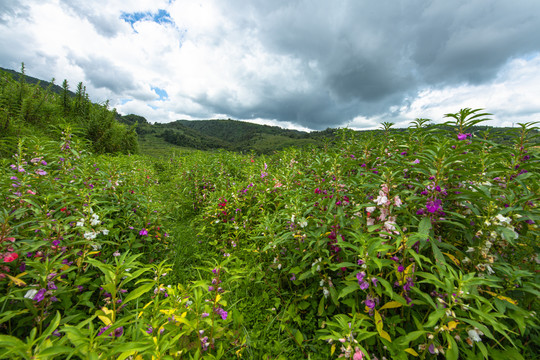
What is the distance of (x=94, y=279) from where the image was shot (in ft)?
8.14

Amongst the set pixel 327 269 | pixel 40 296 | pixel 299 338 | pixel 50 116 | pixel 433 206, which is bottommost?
pixel 299 338

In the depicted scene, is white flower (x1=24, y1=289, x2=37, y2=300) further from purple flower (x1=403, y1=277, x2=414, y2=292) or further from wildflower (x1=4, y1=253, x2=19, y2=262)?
purple flower (x1=403, y1=277, x2=414, y2=292)

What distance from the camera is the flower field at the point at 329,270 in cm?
147

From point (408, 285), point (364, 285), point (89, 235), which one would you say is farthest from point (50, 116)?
point (408, 285)

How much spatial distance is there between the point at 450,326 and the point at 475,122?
7.55 feet

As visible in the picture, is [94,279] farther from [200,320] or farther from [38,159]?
[38,159]

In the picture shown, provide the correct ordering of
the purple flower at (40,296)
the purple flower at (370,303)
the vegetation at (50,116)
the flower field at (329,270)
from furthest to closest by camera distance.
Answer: the vegetation at (50,116) → the purple flower at (370,303) → the purple flower at (40,296) → the flower field at (329,270)

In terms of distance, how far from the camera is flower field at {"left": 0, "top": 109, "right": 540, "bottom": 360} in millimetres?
1471

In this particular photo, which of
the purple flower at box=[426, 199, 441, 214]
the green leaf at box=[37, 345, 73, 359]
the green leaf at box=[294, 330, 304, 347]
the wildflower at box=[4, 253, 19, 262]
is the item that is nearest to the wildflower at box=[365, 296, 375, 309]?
the green leaf at box=[294, 330, 304, 347]

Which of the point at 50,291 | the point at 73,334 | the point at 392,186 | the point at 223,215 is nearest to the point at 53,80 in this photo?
the point at 223,215

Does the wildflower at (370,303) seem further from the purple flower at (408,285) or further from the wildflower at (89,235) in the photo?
the wildflower at (89,235)

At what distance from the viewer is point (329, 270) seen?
2.54 meters

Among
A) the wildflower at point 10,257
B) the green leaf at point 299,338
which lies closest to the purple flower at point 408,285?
the green leaf at point 299,338

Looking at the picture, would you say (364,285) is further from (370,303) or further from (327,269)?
(327,269)
